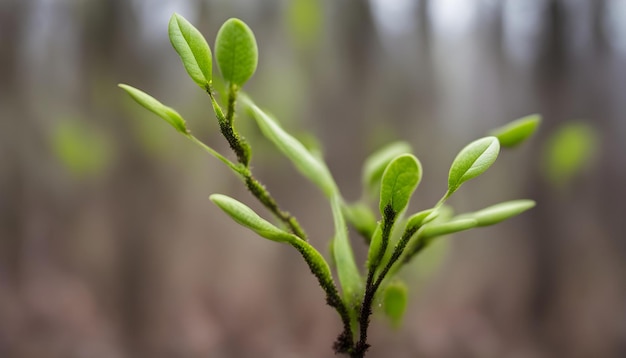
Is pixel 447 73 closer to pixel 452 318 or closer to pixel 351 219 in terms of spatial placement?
pixel 452 318

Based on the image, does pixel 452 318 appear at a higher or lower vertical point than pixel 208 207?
lower

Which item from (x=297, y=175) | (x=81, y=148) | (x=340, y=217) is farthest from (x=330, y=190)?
(x=81, y=148)

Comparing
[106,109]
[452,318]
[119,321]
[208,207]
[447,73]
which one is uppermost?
[106,109]

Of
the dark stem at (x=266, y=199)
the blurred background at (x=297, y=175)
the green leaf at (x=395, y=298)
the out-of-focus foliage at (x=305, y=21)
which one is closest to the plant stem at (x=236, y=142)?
the dark stem at (x=266, y=199)

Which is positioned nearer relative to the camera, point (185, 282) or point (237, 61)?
A: point (237, 61)

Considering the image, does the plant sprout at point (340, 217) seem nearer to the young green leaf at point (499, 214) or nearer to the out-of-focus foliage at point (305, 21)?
the young green leaf at point (499, 214)

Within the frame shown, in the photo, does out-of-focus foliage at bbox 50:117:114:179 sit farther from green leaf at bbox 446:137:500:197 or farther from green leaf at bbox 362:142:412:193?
green leaf at bbox 446:137:500:197

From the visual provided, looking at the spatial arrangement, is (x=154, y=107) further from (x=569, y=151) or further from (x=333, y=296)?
(x=569, y=151)

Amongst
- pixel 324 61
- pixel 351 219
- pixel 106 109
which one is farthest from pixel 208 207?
Result: pixel 351 219
